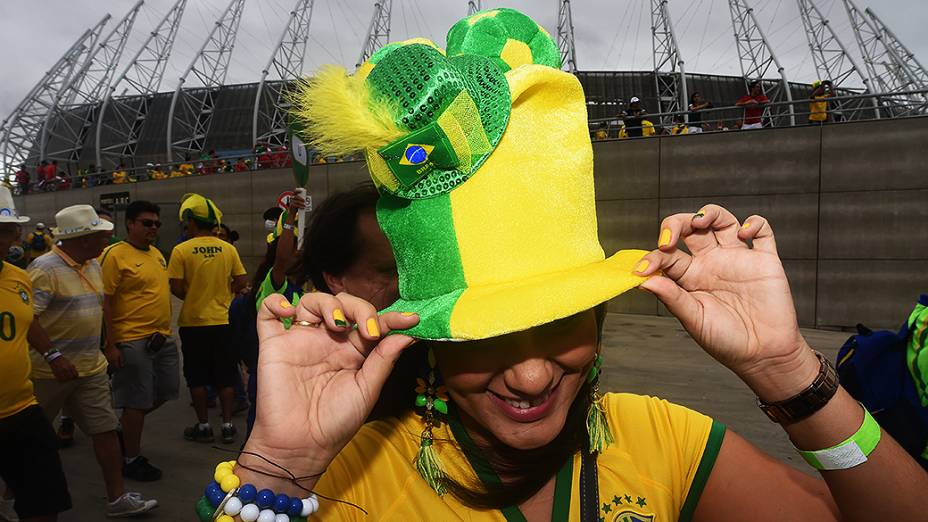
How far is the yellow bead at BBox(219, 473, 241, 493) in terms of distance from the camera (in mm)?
1128

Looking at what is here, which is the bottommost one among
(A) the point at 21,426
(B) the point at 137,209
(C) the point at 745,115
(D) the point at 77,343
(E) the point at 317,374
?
(A) the point at 21,426

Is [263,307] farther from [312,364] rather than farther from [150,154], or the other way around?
[150,154]

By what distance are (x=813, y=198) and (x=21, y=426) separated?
1097cm

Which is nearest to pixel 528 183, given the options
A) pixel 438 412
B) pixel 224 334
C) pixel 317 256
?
pixel 438 412

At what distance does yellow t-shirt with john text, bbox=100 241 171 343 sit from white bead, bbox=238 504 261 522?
3.92 meters

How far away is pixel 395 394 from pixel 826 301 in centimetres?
1035

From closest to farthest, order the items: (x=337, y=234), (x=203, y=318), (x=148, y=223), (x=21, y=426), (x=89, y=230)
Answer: (x=337, y=234) → (x=21, y=426) → (x=89, y=230) → (x=148, y=223) → (x=203, y=318)

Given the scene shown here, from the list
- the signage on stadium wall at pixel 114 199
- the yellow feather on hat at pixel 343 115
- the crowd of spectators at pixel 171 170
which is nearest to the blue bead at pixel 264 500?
the yellow feather on hat at pixel 343 115

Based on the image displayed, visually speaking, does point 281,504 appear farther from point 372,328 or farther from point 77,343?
point 77,343

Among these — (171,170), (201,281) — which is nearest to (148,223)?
(201,281)

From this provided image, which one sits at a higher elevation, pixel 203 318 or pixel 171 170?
pixel 171 170

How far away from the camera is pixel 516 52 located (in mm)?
1281

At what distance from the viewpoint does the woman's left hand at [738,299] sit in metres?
1.20

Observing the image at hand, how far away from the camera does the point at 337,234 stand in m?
2.51
